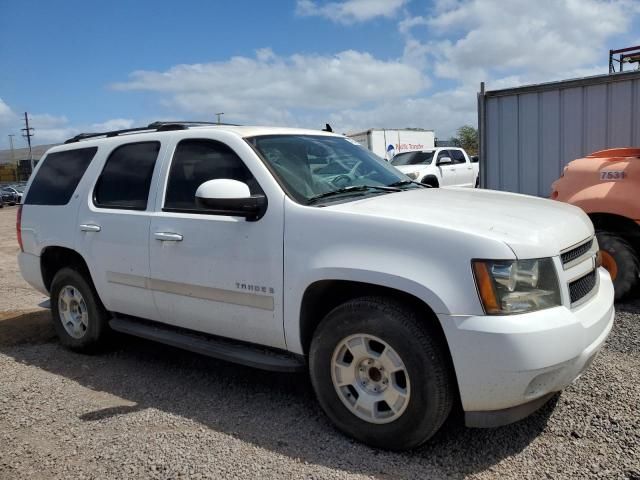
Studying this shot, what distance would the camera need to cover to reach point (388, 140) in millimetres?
26594

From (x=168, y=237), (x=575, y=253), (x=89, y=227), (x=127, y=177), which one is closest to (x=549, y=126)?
(x=575, y=253)

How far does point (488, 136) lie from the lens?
877cm

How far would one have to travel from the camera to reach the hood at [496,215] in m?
2.80

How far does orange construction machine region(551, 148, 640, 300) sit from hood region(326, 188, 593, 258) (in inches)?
86.0

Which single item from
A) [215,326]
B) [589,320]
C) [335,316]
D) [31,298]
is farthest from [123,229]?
[31,298]

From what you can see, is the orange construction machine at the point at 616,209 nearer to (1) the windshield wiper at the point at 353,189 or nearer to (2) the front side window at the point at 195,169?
(1) the windshield wiper at the point at 353,189

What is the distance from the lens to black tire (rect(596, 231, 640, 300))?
5.48m

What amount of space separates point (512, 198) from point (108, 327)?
343 cm

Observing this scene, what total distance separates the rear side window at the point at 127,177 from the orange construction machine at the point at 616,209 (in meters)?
A: 4.17

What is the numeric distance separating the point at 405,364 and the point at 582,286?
111cm

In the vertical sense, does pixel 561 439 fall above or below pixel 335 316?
below

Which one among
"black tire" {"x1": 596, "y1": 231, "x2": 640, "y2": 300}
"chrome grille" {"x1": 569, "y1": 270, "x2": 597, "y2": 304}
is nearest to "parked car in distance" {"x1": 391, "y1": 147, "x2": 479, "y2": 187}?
"black tire" {"x1": 596, "y1": 231, "x2": 640, "y2": 300}

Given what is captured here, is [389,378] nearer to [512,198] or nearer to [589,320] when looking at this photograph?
[589,320]

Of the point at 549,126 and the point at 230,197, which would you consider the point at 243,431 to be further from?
the point at 549,126
